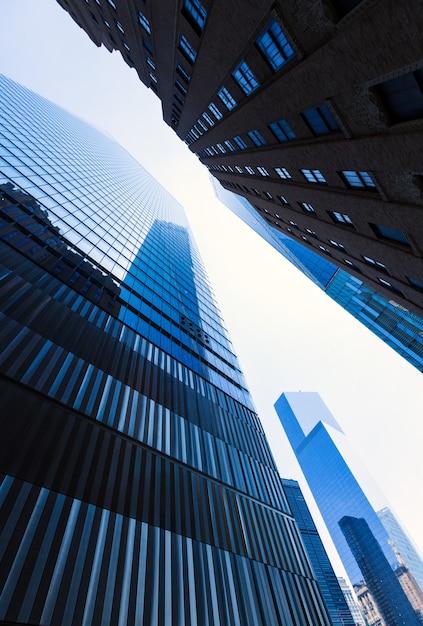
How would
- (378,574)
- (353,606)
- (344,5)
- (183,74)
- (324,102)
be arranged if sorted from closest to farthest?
(344,5) < (324,102) < (183,74) < (378,574) < (353,606)

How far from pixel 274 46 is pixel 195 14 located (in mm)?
6940

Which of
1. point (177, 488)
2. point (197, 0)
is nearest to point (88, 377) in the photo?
point (177, 488)

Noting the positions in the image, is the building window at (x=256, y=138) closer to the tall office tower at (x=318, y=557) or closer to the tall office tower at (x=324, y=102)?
the tall office tower at (x=324, y=102)

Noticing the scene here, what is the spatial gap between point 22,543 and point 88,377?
295 inches

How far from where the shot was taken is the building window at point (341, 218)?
16750 mm

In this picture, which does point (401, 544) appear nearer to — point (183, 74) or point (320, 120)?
point (320, 120)

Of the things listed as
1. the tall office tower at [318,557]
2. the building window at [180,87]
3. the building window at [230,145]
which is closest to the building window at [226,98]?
the building window at [230,145]

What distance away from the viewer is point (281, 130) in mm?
16078

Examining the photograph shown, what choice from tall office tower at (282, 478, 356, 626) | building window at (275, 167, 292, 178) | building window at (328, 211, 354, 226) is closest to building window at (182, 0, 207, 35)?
building window at (275, 167, 292, 178)

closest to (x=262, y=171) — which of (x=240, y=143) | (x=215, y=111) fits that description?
(x=240, y=143)

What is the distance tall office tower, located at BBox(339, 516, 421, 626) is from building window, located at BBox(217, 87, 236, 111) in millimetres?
219601

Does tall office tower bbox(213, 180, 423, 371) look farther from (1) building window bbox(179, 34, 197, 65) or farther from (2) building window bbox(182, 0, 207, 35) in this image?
(2) building window bbox(182, 0, 207, 35)

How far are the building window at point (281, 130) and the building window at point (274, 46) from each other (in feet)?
7.93

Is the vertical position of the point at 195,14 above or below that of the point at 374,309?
above
